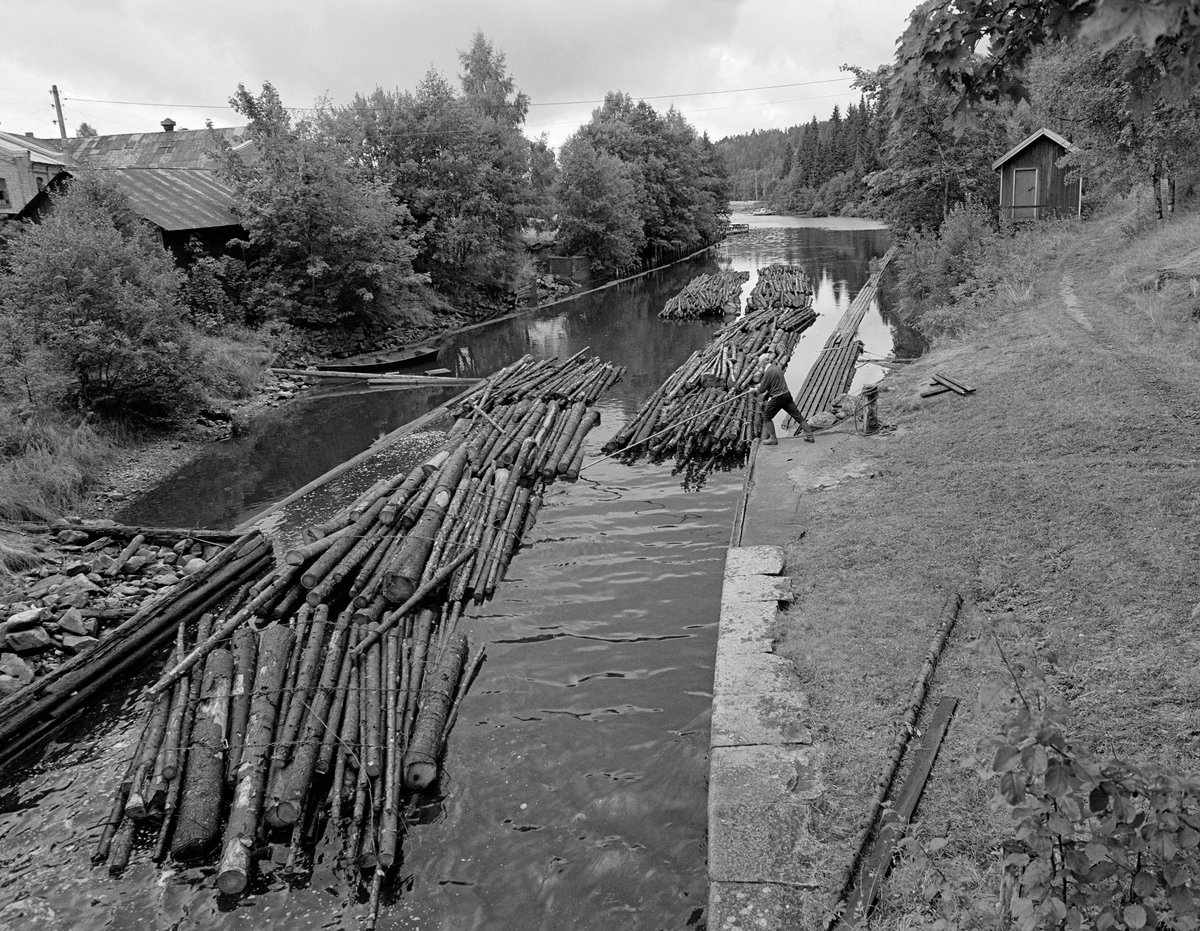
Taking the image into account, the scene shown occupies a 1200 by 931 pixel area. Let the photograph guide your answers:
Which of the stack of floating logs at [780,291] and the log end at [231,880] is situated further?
the stack of floating logs at [780,291]

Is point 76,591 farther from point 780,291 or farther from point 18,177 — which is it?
point 780,291

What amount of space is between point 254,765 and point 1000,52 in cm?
857

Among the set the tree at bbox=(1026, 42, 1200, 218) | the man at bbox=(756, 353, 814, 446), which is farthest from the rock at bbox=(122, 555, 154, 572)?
the tree at bbox=(1026, 42, 1200, 218)

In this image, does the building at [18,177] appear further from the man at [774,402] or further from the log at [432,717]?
the log at [432,717]

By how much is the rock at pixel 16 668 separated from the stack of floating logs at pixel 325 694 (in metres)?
1.63

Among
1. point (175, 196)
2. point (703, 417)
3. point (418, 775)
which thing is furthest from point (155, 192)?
point (418, 775)

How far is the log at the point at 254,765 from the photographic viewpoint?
6.35 m

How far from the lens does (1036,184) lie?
1378 inches

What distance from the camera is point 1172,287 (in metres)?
17.2

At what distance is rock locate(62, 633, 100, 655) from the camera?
32.0ft

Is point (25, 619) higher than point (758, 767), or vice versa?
point (25, 619)

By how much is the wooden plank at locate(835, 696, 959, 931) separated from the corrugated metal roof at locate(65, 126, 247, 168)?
51.8 meters

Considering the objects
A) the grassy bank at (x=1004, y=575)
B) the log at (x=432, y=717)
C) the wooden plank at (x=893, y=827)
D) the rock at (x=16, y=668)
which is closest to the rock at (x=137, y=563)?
the rock at (x=16, y=668)

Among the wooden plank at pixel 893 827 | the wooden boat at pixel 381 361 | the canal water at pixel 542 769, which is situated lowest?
the canal water at pixel 542 769
